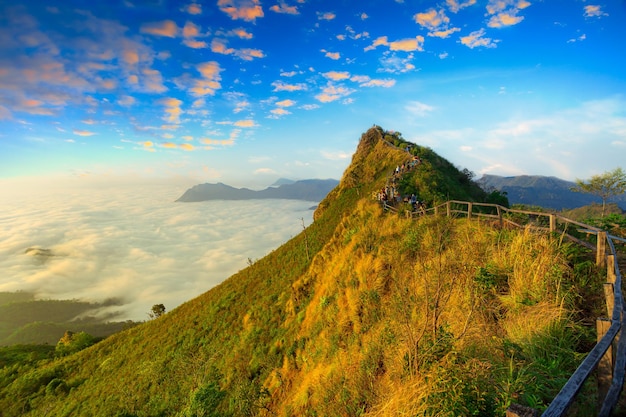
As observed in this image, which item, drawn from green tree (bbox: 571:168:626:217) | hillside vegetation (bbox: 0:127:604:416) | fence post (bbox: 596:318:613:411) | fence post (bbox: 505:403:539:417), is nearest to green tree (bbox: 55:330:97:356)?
hillside vegetation (bbox: 0:127:604:416)

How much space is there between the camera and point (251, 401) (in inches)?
561

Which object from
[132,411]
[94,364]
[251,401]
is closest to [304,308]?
Answer: [251,401]

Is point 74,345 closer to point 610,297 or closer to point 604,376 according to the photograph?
point 604,376

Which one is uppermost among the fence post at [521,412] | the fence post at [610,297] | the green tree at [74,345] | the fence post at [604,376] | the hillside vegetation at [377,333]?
the fence post at [610,297]

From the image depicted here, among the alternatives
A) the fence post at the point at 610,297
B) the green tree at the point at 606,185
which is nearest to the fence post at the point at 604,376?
the fence post at the point at 610,297

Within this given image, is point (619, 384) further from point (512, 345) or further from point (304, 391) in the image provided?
point (304, 391)

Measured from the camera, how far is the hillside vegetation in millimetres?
5199

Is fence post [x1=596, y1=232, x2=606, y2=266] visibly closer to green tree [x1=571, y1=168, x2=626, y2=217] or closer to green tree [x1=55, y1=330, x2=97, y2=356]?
green tree [x1=571, y1=168, x2=626, y2=217]

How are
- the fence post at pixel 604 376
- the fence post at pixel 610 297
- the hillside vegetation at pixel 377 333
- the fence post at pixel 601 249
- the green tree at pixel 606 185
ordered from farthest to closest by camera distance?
the green tree at pixel 606 185, the fence post at pixel 601 249, the hillside vegetation at pixel 377 333, the fence post at pixel 610 297, the fence post at pixel 604 376

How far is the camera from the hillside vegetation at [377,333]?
5.20 meters

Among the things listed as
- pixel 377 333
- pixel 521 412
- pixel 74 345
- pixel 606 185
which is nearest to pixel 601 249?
pixel 377 333

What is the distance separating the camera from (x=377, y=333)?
930 cm

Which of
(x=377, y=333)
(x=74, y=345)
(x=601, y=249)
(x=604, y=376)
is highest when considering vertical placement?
(x=601, y=249)

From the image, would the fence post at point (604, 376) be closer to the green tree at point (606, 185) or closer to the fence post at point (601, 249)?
the fence post at point (601, 249)
